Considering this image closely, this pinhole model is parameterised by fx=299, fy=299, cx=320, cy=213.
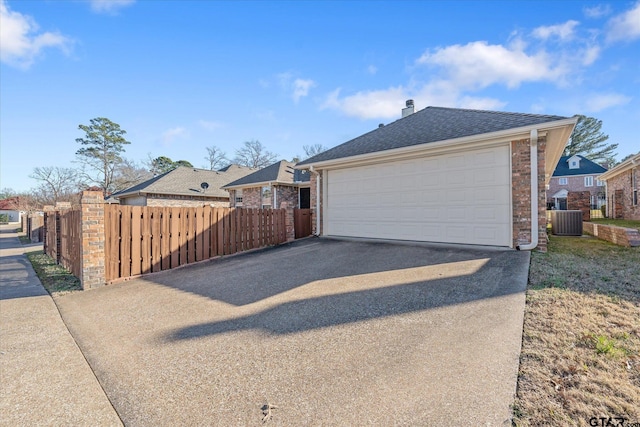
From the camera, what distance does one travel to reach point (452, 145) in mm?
8055

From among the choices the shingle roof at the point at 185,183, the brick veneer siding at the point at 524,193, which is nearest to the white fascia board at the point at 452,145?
the brick veneer siding at the point at 524,193

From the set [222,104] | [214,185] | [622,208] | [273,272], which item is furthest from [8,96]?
[622,208]

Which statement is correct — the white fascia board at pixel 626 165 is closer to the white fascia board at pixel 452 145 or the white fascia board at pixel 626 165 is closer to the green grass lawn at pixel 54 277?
the white fascia board at pixel 452 145

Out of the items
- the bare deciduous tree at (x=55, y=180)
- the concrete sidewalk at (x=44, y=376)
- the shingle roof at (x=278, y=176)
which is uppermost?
the bare deciduous tree at (x=55, y=180)

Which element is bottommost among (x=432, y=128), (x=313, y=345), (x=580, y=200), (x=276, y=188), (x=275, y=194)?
(x=313, y=345)

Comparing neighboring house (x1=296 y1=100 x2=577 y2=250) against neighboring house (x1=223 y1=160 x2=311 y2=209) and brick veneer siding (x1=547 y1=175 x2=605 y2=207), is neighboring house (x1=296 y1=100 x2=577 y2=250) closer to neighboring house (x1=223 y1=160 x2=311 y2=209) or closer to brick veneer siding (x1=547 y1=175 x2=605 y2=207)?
neighboring house (x1=223 y1=160 x2=311 y2=209)

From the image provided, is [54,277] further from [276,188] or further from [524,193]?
[524,193]

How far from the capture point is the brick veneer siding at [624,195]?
48.7 ft

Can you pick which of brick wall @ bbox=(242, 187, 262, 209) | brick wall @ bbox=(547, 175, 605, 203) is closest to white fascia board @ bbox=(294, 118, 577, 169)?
brick wall @ bbox=(242, 187, 262, 209)

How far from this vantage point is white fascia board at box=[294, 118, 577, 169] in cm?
691

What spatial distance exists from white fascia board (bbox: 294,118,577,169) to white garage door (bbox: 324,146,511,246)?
204 millimetres

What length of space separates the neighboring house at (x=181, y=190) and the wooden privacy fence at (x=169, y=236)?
12.2 m

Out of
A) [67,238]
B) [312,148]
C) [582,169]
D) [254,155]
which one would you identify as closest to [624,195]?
[582,169]

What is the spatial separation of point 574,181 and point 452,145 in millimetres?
35813
